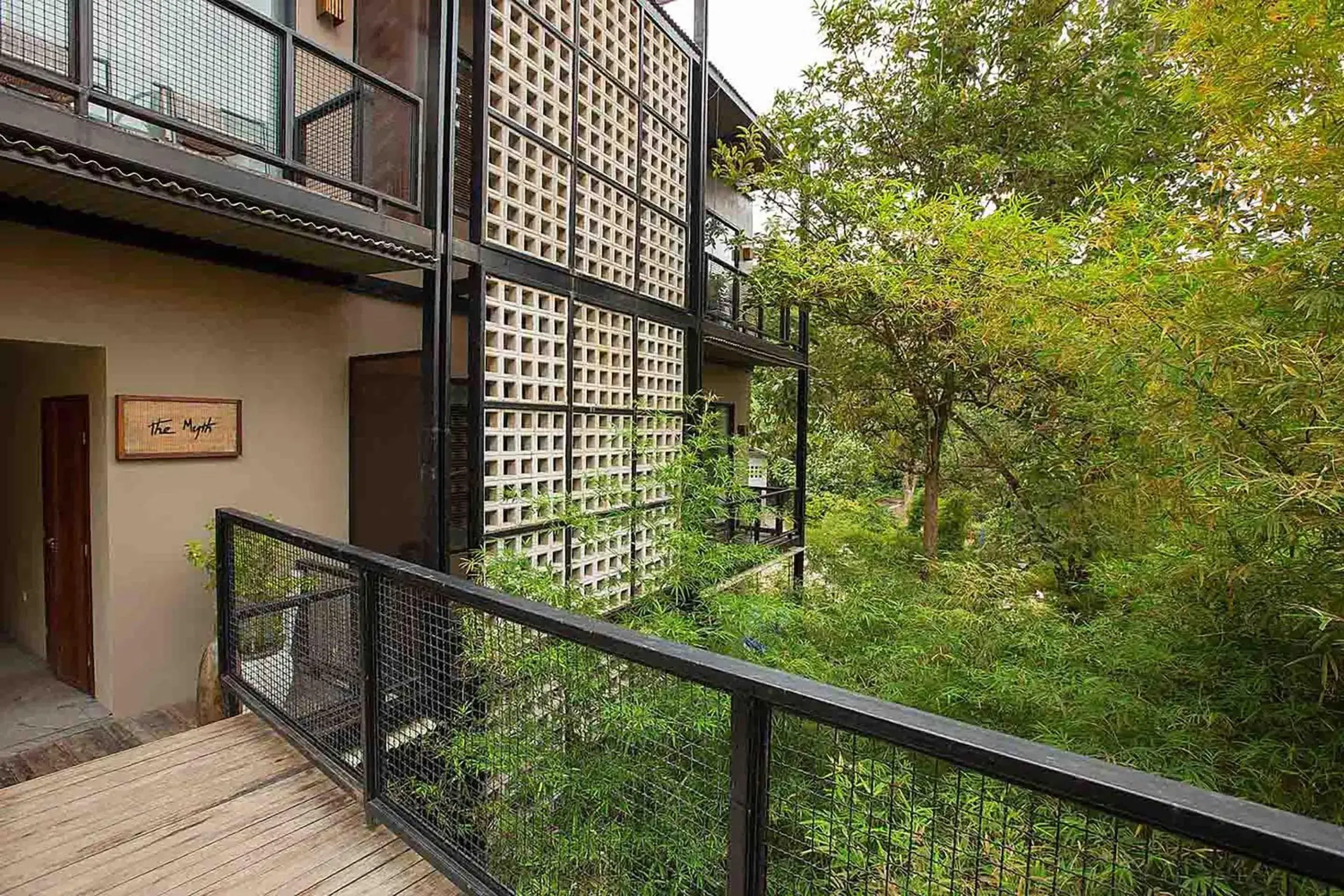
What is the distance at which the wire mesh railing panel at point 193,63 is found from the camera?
269 cm

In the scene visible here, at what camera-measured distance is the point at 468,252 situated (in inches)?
148

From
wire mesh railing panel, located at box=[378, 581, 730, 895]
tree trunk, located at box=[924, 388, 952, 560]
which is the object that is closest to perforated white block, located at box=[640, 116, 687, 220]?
tree trunk, located at box=[924, 388, 952, 560]

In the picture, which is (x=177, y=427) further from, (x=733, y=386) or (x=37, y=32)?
(x=733, y=386)

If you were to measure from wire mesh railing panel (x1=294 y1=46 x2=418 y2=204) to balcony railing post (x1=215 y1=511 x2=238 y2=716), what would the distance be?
1.86 m

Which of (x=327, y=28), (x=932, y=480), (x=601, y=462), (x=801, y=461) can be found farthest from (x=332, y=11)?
(x=932, y=480)

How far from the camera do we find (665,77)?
18.6 ft

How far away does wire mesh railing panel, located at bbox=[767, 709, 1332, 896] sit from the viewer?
1101mm

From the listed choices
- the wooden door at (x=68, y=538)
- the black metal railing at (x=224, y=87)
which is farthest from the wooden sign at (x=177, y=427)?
the black metal railing at (x=224, y=87)

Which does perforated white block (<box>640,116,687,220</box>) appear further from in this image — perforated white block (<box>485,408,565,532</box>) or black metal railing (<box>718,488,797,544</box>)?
black metal railing (<box>718,488,797,544</box>)

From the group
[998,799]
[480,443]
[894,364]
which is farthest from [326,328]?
[894,364]

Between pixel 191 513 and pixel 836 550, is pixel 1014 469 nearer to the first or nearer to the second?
pixel 836 550

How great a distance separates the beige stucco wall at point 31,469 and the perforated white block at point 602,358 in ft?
8.86

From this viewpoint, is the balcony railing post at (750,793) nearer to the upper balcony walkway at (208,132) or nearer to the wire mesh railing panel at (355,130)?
the upper balcony walkway at (208,132)

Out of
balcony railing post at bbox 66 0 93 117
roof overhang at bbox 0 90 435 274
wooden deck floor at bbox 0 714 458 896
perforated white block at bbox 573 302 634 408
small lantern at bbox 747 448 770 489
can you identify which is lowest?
wooden deck floor at bbox 0 714 458 896
